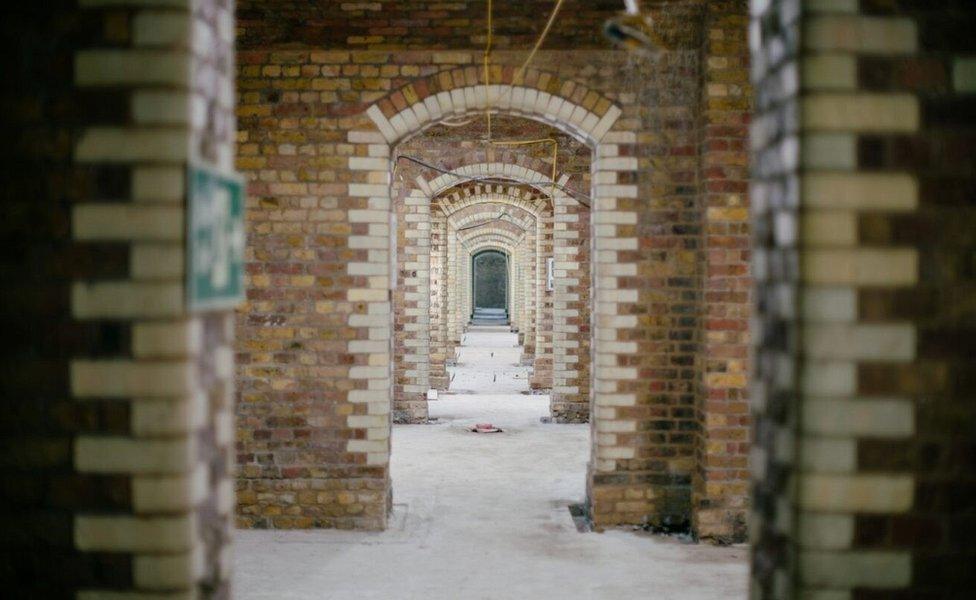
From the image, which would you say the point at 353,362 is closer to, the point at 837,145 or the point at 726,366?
the point at 726,366

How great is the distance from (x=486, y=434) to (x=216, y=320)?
25.4ft

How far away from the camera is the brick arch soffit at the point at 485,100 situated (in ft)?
19.1

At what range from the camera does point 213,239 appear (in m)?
2.26

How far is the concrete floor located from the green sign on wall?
2.78 m

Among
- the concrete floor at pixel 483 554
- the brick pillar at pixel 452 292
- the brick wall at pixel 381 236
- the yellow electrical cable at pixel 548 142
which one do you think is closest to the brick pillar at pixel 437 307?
the brick pillar at pixel 452 292

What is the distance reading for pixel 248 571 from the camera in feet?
16.5

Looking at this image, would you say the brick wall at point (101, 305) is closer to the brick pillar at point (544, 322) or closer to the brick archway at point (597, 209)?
the brick archway at point (597, 209)

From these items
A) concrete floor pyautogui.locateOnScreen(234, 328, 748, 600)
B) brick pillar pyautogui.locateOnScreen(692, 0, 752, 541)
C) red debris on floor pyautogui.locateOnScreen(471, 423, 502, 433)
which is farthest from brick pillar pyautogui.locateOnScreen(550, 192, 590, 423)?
brick pillar pyautogui.locateOnScreen(692, 0, 752, 541)

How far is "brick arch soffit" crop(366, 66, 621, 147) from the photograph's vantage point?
5.82 meters

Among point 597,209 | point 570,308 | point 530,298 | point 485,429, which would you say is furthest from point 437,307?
point 597,209

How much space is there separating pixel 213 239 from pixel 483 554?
3.73 metres

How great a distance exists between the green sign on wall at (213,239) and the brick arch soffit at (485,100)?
3521 mm

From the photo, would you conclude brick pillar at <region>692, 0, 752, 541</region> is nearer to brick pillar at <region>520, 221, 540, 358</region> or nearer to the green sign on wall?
the green sign on wall

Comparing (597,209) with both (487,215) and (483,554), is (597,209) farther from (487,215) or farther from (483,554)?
(487,215)
